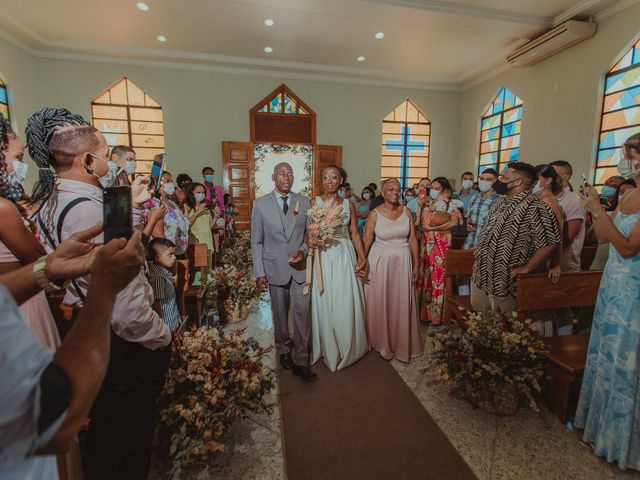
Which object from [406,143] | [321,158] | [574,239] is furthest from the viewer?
[406,143]

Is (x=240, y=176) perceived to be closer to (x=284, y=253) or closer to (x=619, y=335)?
(x=284, y=253)

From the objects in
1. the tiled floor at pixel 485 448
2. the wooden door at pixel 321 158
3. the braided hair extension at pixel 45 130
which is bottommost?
the tiled floor at pixel 485 448

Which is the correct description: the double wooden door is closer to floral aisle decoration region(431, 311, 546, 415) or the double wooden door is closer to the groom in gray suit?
the groom in gray suit

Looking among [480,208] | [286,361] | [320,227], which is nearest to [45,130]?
[320,227]

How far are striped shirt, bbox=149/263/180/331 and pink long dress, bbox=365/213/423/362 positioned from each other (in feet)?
6.09

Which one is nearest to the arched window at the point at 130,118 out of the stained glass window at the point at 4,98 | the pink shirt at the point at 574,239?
the stained glass window at the point at 4,98

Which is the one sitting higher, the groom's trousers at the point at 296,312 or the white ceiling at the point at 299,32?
the white ceiling at the point at 299,32

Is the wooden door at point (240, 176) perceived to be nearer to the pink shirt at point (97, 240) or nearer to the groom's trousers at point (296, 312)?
the groom's trousers at point (296, 312)

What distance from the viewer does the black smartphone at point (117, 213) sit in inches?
33.7

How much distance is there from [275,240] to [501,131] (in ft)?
33.2

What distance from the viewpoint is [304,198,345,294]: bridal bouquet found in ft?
9.37

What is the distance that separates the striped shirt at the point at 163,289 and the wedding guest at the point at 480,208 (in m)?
3.60

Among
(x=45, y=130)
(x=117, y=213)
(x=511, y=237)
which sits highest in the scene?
(x=45, y=130)

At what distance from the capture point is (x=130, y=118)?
9844mm
